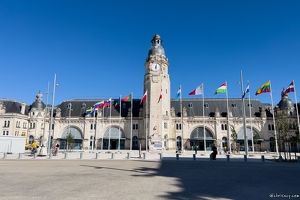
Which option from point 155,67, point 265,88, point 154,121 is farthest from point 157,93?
point 265,88

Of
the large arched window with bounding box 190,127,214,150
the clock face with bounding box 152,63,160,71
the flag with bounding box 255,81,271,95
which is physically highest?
the clock face with bounding box 152,63,160,71

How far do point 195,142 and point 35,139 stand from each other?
148 ft

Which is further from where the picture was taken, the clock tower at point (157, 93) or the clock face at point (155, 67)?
the clock face at point (155, 67)

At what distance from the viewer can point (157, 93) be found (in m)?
53.3

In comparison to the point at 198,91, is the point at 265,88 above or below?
below

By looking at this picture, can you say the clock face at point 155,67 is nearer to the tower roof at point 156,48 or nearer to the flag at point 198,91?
the tower roof at point 156,48

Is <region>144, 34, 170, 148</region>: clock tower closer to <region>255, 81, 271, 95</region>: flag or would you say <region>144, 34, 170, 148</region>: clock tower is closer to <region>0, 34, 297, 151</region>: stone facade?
<region>0, 34, 297, 151</region>: stone facade

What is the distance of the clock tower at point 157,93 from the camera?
167 ft

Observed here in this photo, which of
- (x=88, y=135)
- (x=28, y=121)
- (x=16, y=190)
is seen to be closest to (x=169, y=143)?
(x=88, y=135)

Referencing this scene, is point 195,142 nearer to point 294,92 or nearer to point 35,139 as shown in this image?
point 294,92

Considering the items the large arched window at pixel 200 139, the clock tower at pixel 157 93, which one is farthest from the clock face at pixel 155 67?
the large arched window at pixel 200 139

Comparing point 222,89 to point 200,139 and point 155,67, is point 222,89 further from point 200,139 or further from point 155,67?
point 155,67

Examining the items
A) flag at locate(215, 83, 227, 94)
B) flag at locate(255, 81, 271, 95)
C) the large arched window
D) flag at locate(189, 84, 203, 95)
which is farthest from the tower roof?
flag at locate(255, 81, 271, 95)

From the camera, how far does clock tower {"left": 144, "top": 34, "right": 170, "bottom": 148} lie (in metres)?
50.8
